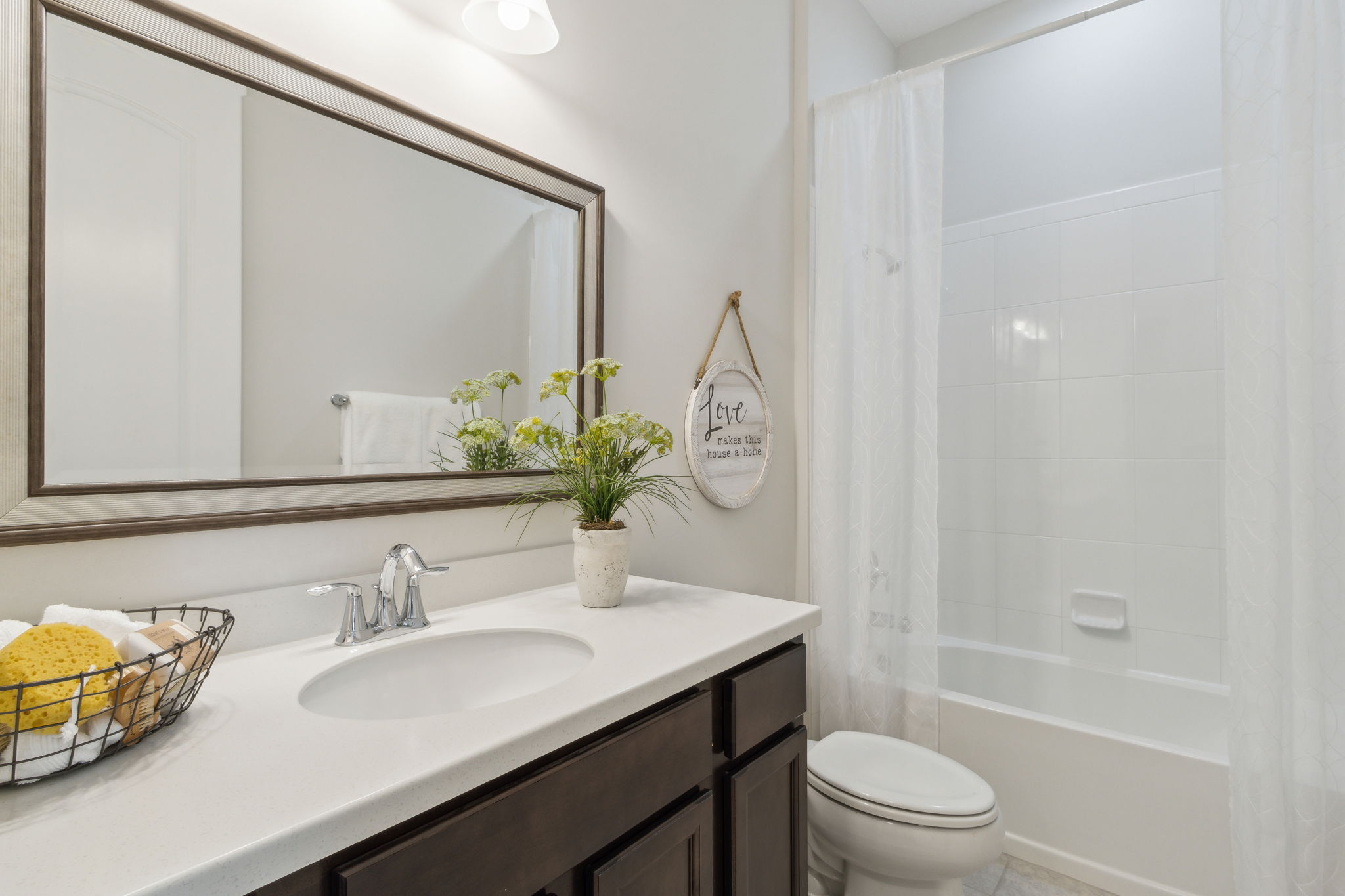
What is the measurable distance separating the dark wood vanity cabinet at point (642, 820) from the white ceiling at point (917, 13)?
2.63 meters

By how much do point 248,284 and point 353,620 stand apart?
20.1 inches

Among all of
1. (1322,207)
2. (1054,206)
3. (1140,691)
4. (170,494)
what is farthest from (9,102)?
(1140,691)

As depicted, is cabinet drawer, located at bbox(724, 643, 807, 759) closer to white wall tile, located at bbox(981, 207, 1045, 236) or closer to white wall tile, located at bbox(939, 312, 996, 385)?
white wall tile, located at bbox(939, 312, 996, 385)

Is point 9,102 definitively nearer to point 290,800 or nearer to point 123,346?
point 123,346

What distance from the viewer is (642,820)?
81cm

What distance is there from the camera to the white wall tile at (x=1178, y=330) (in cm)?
219

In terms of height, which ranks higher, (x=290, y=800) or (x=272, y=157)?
(x=272, y=157)

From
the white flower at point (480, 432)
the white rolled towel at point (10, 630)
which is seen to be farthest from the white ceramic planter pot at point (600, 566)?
the white rolled towel at point (10, 630)

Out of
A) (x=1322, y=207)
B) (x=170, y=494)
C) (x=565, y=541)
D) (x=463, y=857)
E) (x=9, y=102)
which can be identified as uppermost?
(x=1322, y=207)

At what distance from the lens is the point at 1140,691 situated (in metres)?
2.23

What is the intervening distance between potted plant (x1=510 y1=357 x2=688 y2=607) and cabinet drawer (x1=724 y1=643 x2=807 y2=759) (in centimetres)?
29

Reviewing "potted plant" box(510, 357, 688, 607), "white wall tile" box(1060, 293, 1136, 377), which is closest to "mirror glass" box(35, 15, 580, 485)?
"potted plant" box(510, 357, 688, 607)

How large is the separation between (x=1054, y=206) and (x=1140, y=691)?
1770 millimetres

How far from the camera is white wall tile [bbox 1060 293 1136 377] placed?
2342mm
